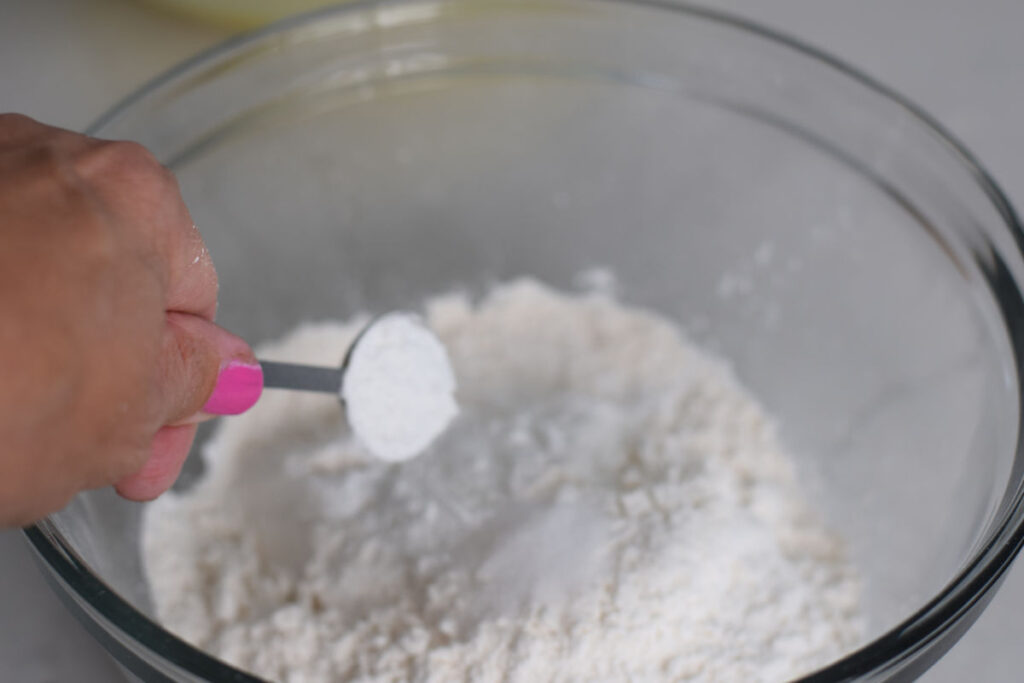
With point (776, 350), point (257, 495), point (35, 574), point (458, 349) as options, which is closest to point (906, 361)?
point (776, 350)

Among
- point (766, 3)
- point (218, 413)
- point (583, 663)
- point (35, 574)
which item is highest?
point (766, 3)

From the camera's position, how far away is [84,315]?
399mm

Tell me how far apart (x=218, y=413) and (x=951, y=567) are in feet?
1.51

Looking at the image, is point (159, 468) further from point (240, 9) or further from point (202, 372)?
point (240, 9)

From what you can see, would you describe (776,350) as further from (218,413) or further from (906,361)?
(218,413)

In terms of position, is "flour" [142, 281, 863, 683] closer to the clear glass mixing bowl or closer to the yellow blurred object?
the clear glass mixing bowl

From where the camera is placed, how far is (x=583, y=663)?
58 centimetres

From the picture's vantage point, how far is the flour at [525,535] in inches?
23.8

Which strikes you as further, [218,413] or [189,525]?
[189,525]

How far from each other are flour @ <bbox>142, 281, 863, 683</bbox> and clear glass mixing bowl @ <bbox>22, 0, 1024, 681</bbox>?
0.05 m

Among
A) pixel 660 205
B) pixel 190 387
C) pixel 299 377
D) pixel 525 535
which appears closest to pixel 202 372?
pixel 190 387

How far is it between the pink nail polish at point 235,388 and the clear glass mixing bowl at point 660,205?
0.16 metres

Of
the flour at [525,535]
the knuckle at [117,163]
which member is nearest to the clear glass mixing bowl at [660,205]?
the flour at [525,535]

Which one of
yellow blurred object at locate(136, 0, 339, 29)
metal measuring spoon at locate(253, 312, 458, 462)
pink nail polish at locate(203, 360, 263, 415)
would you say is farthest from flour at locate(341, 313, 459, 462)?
yellow blurred object at locate(136, 0, 339, 29)
